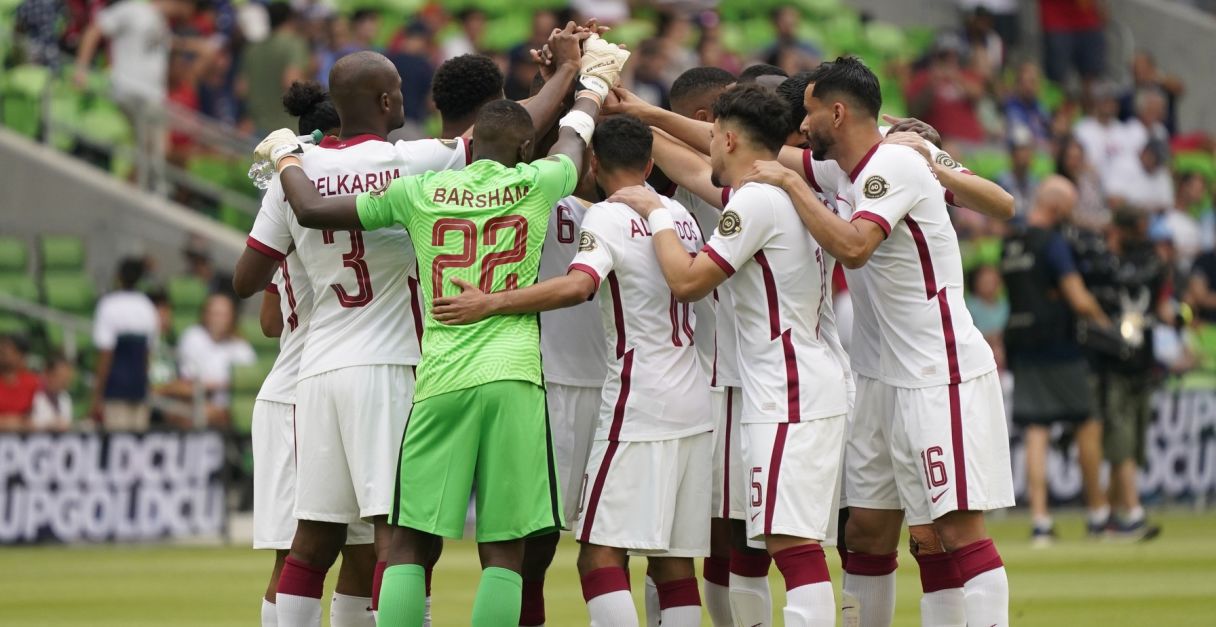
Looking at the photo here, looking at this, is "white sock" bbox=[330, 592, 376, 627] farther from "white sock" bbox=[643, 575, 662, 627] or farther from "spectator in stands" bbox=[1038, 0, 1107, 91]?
"spectator in stands" bbox=[1038, 0, 1107, 91]

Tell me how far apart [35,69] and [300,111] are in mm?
11081

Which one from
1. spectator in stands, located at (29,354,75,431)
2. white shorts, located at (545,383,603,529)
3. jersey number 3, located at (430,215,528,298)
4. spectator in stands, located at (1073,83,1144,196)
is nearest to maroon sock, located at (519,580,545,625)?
white shorts, located at (545,383,603,529)

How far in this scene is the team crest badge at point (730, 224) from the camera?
7.25m

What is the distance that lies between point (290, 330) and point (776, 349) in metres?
2.21

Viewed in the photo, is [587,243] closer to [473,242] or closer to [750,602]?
[473,242]

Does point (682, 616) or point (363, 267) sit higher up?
point (363, 267)

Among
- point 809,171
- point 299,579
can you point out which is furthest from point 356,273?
point 809,171

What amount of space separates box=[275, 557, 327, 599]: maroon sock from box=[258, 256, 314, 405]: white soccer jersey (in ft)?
2.58

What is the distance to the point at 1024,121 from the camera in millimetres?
24953

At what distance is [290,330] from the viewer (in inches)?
321

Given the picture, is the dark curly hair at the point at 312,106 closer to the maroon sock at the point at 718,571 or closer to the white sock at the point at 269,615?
the white sock at the point at 269,615

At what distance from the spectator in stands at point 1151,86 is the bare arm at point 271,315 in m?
18.8

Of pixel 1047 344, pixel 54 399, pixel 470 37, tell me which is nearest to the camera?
pixel 1047 344

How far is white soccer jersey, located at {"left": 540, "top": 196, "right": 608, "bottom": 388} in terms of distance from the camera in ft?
26.7
